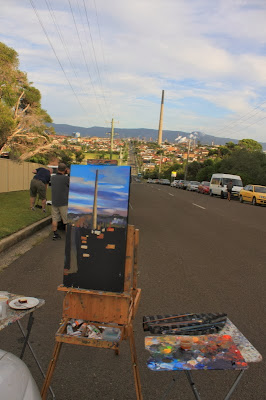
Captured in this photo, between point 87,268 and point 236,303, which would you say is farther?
point 236,303

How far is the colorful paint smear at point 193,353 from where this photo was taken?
2352 mm

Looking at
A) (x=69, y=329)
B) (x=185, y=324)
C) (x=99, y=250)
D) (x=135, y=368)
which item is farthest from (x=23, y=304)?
(x=185, y=324)

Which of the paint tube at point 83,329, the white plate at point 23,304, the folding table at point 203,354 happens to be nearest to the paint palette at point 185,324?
the folding table at point 203,354

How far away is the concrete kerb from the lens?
781 centimetres

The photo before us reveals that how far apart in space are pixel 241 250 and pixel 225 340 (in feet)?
21.8

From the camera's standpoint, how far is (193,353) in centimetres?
251

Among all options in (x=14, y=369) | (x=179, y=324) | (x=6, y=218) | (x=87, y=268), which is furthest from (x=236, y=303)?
(x=6, y=218)

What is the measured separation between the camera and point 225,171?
5003 centimetres

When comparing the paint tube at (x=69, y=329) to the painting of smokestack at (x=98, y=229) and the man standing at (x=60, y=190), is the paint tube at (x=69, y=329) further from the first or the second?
the man standing at (x=60, y=190)

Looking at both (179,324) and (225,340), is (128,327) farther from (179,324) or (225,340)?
(225,340)

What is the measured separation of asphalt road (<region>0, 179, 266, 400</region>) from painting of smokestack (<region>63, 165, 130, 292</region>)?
2.72 feet

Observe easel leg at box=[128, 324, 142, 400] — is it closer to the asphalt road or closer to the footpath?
the asphalt road

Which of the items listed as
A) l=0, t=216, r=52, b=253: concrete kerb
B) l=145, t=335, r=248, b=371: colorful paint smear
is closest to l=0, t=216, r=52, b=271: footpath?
l=0, t=216, r=52, b=253: concrete kerb

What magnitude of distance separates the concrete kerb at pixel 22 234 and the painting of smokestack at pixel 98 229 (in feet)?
16.3
